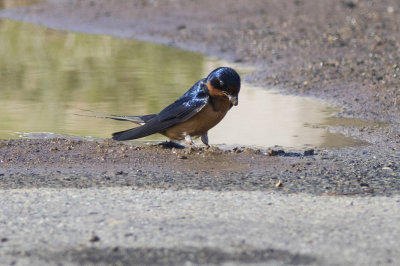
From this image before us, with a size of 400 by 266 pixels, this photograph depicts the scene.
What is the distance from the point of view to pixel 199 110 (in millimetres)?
5629

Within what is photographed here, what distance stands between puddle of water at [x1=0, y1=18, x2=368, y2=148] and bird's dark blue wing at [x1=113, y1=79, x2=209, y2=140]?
651 millimetres

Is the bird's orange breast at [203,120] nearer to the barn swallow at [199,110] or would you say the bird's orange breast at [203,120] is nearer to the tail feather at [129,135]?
the barn swallow at [199,110]

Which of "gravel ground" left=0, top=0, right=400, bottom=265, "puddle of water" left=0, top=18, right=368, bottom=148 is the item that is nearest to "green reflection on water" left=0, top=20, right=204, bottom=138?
"puddle of water" left=0, top=18, right=368, bottom=148

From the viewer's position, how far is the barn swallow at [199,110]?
5.52 metres

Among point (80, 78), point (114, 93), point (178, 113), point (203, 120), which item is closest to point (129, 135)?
point (178, 113)

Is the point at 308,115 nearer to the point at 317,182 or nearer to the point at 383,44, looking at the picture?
the point at 317,182

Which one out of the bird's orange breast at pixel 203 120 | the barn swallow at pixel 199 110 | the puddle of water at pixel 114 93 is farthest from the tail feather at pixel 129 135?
Answer: the puddle of water at pixel 114 93

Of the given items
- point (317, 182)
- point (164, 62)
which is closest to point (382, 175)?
A: point (317, 182)

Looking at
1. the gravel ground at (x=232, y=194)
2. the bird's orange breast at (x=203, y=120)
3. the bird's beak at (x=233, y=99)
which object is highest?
the bird's beak at (x=233, y=99)

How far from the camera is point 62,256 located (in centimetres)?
362

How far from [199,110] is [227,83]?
30 cm

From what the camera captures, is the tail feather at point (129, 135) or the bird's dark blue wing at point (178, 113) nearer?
the bird's dark blue wing at point (178, 113)

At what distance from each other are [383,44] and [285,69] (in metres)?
1.79

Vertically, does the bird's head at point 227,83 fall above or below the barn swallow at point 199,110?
above
